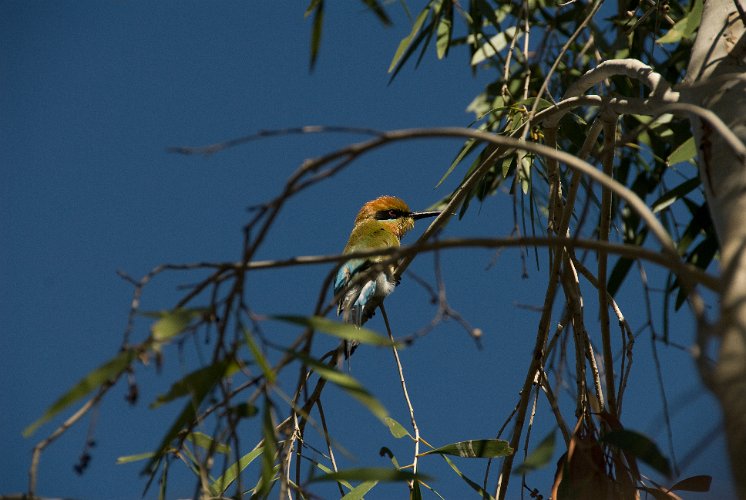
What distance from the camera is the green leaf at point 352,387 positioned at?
113 cm

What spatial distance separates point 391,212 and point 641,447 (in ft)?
10.3

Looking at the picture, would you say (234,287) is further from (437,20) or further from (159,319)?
(437,20)

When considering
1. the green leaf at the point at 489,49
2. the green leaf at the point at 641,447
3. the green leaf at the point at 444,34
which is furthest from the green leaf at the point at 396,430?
the green leaf at the point at 489,49

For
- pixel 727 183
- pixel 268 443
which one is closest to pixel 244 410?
pixel 268 443

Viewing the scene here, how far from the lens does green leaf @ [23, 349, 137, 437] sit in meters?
1.10

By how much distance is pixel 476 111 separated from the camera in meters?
4.18

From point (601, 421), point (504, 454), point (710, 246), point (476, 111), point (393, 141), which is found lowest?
point (504, 454)

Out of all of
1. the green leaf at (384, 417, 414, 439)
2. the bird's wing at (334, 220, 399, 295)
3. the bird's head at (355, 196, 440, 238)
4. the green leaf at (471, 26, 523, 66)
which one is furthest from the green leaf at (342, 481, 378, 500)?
the bird's head at (355, 196, 440, 238)

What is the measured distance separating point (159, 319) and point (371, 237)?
286cm

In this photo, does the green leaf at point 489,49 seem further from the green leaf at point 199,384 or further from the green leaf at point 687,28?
the green leaf at point 199,384

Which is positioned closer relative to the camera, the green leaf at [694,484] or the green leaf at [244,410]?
the green leaf at [244,410]

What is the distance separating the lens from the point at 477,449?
1935 mm

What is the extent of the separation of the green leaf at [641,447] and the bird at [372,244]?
146 cm

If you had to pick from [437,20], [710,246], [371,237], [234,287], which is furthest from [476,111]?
[234,287]
